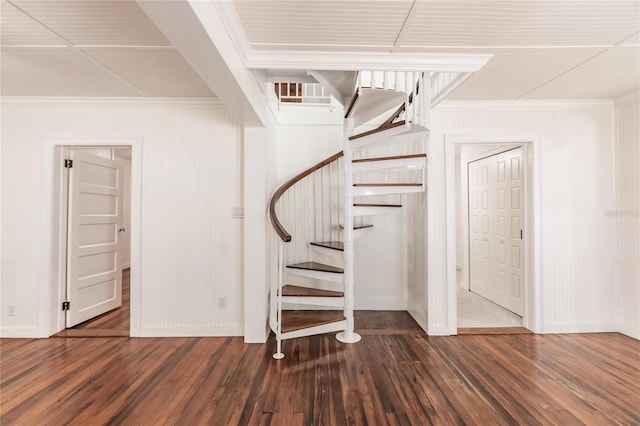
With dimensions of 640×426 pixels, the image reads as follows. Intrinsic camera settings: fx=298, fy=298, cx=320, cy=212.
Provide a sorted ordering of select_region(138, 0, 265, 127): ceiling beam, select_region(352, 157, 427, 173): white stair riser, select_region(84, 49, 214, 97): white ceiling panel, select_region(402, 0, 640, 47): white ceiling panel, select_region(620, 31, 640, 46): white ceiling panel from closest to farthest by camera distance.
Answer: select_region(138, 0, 265, 127): ceiling beam < select_region(402, 0, 640, 47): white ceiling panel < select_region(620, 31, 640, 46): white ceiling panel < select_region(84, 49, 214, 97): white ceiling panel < select_region(352, 157, 427, 173): white stair riser

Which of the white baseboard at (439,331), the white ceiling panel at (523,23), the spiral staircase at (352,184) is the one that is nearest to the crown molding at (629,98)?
the white ceiling panel at (523,23)

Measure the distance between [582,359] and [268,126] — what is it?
3462 mm

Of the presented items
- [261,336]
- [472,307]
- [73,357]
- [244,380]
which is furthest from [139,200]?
[472,307]

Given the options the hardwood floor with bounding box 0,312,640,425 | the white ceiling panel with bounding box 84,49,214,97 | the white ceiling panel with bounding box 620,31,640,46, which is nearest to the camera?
the hardwood floor with bounding box 0,312,640,425

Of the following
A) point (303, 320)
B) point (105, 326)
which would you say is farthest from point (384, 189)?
point (105, 326)

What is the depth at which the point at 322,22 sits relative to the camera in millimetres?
1812

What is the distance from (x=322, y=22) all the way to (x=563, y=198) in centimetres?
299

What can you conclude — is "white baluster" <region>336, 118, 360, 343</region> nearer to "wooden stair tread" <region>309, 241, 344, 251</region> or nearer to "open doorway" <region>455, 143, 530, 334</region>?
"wooden stair tread" <region>309, 241, 344, 251</region>

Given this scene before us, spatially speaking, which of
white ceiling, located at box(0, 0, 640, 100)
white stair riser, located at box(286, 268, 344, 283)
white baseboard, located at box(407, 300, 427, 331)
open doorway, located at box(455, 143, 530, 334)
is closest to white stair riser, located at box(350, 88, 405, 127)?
white ceiling, located at box(0, 0, 640, 100)

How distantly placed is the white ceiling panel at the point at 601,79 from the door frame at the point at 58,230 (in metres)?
4.02

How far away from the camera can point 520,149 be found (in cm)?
341

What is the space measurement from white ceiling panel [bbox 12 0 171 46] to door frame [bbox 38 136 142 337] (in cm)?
123

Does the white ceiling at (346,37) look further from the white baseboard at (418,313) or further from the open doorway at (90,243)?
the white baseboard at (418,313)

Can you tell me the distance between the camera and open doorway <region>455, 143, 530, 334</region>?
3.27m
